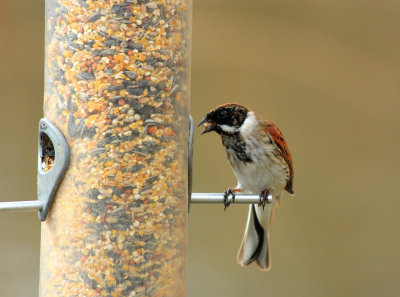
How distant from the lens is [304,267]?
765 centimetres

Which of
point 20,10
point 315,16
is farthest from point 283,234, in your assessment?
point 20,10

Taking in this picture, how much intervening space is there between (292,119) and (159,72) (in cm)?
477

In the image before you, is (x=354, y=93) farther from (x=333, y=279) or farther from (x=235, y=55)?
(x=333, y=279)

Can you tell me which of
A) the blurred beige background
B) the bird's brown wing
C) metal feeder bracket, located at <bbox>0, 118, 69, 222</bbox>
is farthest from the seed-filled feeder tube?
the blurred beige background

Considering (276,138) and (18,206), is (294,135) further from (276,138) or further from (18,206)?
(18,206)

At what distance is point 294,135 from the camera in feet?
24.5

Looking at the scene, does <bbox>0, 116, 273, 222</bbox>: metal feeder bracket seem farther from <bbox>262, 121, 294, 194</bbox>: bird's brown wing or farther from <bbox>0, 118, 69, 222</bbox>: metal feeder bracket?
<bbox>262, 121, 294, 194</bbox>: bird's brown wing

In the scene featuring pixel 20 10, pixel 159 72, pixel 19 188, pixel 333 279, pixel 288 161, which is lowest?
pixel 333 279

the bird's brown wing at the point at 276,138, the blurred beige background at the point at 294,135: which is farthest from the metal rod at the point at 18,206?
the blurred beige background at the point at 294,135

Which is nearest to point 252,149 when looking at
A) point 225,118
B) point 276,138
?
point 276,138

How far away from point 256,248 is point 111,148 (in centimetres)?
193

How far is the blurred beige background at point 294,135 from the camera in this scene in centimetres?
700

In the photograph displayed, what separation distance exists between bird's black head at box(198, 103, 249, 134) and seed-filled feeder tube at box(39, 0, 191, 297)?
99 centimetres

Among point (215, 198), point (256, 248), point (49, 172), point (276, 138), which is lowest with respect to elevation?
point (256, 248)
